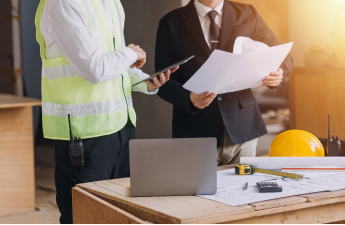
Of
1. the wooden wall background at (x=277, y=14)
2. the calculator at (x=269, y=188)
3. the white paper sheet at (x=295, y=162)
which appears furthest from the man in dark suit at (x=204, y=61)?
the wooden wall background at (x=277, y=14)

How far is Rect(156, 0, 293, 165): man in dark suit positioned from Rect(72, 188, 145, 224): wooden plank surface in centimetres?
69

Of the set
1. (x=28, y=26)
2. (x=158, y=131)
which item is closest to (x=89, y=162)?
(x=158, y=131)

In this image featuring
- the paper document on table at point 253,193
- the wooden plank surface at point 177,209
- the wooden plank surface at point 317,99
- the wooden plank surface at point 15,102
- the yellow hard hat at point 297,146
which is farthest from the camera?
the wooden plank surface at point 317,99

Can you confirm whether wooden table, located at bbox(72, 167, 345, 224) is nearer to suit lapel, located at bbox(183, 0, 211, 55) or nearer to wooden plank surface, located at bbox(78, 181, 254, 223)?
wooden plank surface, located at bbox(78, 181, 254, 223)

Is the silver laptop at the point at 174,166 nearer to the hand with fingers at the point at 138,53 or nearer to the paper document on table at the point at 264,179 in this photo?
the paper document on table at the point at 264,179

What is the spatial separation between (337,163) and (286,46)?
→ 17.4 inches

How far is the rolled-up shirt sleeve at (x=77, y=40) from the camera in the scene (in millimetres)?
1387

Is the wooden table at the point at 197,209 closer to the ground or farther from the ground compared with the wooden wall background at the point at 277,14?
closer to the ground

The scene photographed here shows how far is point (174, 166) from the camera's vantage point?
3.36 feet

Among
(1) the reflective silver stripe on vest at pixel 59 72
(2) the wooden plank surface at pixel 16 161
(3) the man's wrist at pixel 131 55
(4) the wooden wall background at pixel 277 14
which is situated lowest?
(2) the wooden plank surface at pixel 16 161

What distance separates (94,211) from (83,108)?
53cm

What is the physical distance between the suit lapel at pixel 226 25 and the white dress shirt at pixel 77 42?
522 millimetres

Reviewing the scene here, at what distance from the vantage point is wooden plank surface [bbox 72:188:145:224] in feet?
3.12

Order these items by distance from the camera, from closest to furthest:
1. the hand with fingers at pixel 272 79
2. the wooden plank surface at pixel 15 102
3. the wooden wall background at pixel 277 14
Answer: the hand with fingers at pixel 272 79
the wooden plank surface at pixel 15 102
the wooden wall background at pixel 277 14
